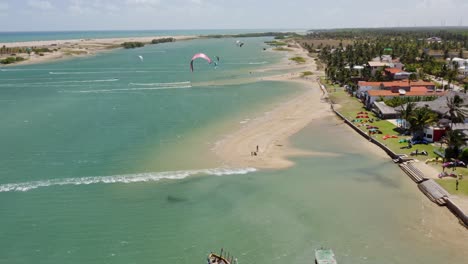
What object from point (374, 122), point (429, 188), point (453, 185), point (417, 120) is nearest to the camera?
point (453, 185)

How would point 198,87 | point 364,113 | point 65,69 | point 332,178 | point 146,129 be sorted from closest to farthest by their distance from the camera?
point 332,178
point 146,129
point 364,113
point 198,87
point 65,69

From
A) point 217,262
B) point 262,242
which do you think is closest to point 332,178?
point 262,242

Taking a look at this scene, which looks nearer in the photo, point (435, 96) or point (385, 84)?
point (435, 96)

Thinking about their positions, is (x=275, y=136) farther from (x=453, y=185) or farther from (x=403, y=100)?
(x=403, y=100)

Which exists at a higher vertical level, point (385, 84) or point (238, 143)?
point (385, 84)

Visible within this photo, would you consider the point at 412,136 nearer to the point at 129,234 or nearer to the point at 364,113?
the point at 364,113

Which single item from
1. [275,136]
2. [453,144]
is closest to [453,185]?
[453,144]
